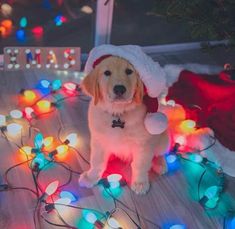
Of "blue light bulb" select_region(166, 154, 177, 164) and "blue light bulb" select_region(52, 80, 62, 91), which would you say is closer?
"blue light bulb" select_region(166, 154, 177, 164)

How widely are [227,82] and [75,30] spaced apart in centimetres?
110

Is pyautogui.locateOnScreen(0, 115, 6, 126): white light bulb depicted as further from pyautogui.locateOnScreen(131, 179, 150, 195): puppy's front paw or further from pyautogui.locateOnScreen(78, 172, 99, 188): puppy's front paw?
pyautogui.locateOnScreen(131, 179, 150, 195): puppy's front paw

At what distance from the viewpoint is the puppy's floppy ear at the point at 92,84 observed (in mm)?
1389

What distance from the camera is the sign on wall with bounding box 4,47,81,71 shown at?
7.61ft

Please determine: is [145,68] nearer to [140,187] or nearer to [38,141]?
[140,187]

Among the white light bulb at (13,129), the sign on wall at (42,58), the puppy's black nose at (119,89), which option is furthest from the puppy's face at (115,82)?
the sign on wall at (42,58)

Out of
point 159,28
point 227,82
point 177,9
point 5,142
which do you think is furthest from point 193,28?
point 5,142

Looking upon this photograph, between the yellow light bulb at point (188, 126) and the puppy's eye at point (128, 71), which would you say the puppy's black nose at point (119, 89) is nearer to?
the puppy's eye at point (128, 71)

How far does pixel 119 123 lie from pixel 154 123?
0.44 feet

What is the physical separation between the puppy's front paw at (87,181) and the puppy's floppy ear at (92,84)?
0.41m

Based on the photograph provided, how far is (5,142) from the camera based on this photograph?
1.86m

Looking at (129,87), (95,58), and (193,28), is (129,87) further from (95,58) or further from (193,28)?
(193,28)

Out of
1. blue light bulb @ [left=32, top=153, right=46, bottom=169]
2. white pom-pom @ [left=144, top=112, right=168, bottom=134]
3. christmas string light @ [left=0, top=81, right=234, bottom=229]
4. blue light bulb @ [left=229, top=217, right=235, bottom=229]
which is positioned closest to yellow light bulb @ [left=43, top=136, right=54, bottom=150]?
christmas string light @ [left=0, top=81, right=234, bottom=229]

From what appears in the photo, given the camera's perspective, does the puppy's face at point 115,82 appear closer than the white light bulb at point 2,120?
Yes
